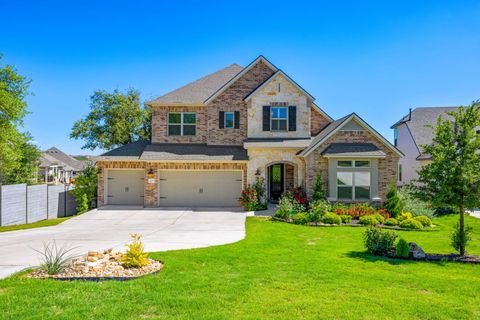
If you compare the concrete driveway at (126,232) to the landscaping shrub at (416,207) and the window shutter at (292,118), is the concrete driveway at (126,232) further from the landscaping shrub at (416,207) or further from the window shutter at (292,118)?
the landscaping shrub at (416,207)

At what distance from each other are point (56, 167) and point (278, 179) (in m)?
57.3

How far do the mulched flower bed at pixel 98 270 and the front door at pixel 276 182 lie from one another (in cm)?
1437

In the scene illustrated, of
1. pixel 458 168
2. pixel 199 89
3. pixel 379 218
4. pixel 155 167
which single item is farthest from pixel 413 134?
pixel 155 167

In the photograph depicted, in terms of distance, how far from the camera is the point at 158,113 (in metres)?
20.6

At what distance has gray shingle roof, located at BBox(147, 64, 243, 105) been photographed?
20469 mm

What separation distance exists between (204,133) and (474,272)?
16140mm

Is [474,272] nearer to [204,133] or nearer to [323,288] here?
[323,288]

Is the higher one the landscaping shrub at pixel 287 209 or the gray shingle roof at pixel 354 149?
the gray shingle roof at pixel 354 149

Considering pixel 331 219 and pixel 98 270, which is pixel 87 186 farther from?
pixel 331 219

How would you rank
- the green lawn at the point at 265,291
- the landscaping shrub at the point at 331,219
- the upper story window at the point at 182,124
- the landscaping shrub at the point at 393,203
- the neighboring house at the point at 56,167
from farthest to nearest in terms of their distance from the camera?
1. the neighboring house at the point at 56,167
2. the upper story window at the point at 182,124
3. the landscaping shrub at the point at 393,203
4. the landscaping shrub at the point at 331,219
5. the green lawn at the point at 265,291

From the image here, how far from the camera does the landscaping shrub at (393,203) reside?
51.2 feet

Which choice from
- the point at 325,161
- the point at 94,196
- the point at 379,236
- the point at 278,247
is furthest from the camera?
the point at 94,196

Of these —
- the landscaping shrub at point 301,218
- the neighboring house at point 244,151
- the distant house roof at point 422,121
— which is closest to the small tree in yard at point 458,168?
the landscaping shrub at point 301,218

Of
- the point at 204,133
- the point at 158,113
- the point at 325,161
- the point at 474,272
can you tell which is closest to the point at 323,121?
the point at 325,161
